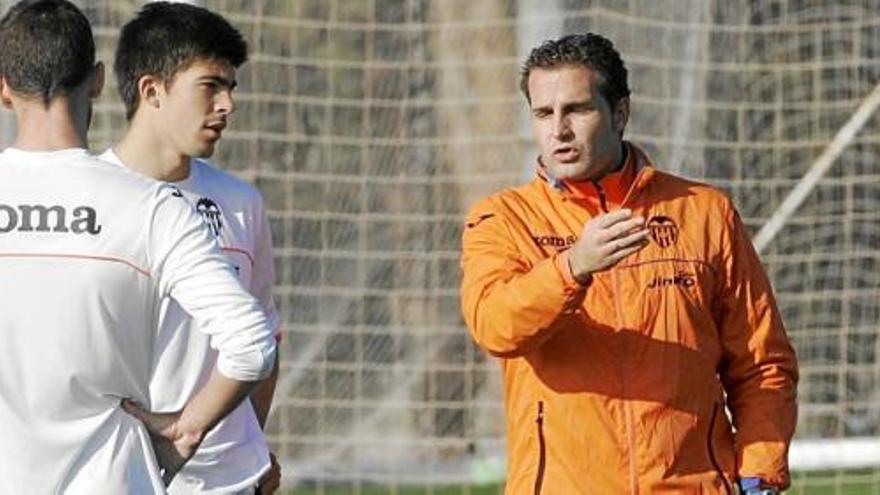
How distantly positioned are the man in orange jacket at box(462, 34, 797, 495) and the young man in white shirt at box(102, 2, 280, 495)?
2.35 feet

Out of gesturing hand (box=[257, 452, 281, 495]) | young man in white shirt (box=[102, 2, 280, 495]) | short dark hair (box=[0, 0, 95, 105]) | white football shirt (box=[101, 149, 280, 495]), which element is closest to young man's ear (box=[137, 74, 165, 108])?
young man in white shirt (box=[102, 2, 280, 495])

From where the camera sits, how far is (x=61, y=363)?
182 inches

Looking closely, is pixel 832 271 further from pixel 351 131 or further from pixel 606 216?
pixel 606 216

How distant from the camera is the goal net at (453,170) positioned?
423 inches

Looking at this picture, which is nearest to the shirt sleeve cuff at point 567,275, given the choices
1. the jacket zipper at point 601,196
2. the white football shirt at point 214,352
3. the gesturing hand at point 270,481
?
the jacket zipper at point 601,196

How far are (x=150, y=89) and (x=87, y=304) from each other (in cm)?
164

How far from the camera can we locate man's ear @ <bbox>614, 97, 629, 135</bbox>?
5719 millimetres

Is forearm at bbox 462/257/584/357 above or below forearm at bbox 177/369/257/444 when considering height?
above

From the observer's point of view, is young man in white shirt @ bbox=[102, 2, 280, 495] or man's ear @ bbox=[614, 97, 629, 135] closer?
man's ear @ bbox=[614, 97, 629, 135]

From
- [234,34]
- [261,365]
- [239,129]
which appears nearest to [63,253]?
[261,365]

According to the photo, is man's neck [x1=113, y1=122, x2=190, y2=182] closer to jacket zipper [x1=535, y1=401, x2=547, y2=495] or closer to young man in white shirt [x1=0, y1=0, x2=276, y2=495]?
jacket zipper [x1=535, y1=401, x2=547, y2=495]

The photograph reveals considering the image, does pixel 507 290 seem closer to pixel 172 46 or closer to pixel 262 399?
pixel 262 399

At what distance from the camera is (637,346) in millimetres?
5469

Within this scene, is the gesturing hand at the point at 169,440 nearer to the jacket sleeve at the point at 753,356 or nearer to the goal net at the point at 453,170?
the jacket sleeve at the point at 753,356
